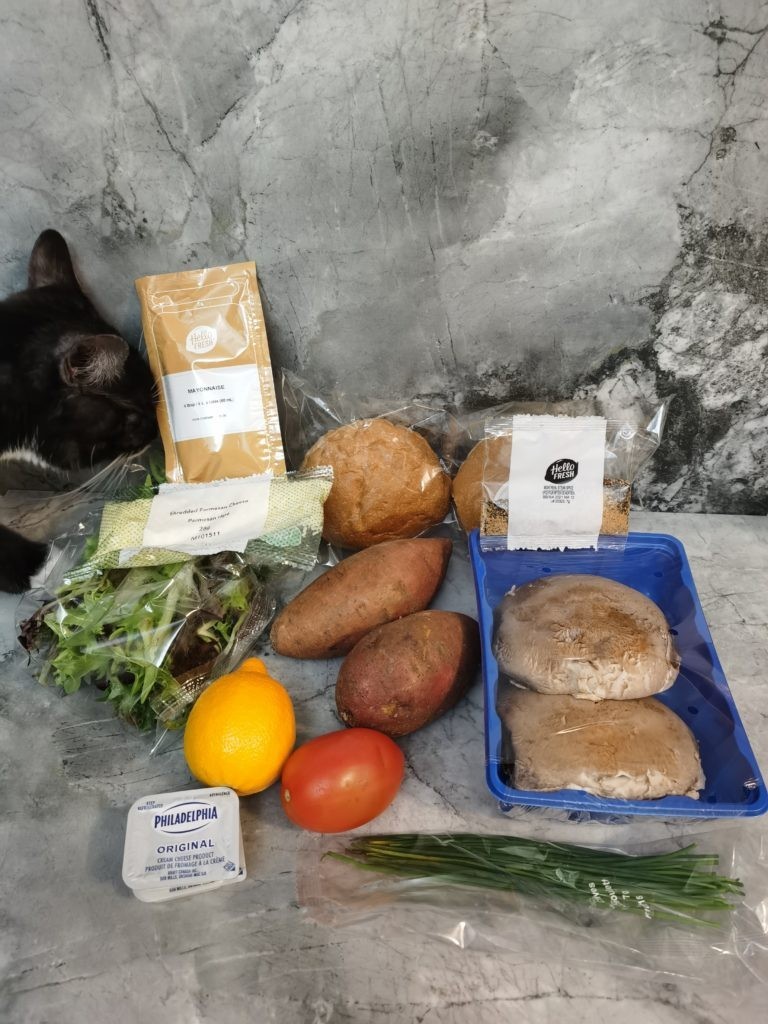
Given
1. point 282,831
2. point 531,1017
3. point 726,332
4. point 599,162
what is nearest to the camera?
point 531,1017

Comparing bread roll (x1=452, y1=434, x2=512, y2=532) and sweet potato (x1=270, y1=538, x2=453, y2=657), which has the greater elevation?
bread roll (x1=452, y1=434, x2=512, y2=532)

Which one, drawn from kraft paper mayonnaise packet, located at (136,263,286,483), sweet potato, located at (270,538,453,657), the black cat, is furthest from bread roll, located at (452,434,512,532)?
the black cat

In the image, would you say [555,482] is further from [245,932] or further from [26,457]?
[26,457]

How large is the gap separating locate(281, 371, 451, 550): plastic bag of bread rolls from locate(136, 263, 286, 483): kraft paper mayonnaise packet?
2.8 inches

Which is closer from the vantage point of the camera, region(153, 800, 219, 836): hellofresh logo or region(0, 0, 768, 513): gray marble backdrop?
region(153, 800, 219, 836): hellofresh logo

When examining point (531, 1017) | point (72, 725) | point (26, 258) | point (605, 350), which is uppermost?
point (26, 258)

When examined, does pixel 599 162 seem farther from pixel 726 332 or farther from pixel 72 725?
pixel 72 725

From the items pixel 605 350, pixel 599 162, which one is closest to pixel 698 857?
pixel 605 350

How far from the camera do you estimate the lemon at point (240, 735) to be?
81 cm

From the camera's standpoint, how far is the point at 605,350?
1.15 m

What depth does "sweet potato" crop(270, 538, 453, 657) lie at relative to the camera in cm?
102

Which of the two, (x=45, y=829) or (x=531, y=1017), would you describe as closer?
(x=531, y=1017)

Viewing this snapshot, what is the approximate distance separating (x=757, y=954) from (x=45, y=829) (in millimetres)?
894

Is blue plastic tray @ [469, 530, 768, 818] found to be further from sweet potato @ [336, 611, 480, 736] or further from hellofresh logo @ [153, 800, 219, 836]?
hellofresh logo @ [153, 800, 219, 836]
